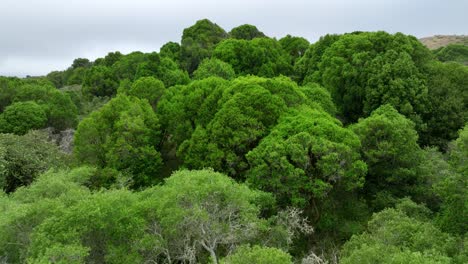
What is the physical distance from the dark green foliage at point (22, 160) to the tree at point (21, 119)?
879cm

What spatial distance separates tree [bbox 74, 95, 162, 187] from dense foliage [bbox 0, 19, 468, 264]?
0.09 meters

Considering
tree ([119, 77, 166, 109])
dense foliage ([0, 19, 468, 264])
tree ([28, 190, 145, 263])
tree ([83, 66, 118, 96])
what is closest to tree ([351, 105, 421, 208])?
dense foliage ([0, 19, 468, 264])

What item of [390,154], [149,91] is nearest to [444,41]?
[390,154]

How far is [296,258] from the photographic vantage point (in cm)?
2189

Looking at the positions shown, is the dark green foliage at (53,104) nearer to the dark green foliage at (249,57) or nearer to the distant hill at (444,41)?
the dark green foliage at (249,57)

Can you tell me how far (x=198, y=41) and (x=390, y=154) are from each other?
4749cm

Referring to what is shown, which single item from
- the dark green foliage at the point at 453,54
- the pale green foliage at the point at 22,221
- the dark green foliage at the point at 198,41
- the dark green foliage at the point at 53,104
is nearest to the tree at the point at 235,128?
the pale green foliage at the point at 22,221

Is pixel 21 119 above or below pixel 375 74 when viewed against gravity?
below

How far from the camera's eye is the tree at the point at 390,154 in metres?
24.5

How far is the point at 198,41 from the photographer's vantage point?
66812 millimetres

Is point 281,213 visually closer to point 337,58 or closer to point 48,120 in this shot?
point 337,58

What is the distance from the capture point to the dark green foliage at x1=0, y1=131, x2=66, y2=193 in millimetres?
28594

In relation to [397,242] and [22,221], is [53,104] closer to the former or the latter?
[22,221]

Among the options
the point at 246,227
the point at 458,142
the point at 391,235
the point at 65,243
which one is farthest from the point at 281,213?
the point at 65,243
